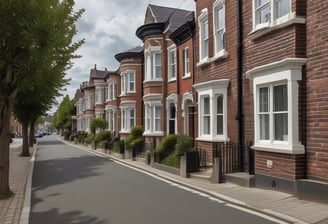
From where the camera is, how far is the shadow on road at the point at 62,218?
826 cm

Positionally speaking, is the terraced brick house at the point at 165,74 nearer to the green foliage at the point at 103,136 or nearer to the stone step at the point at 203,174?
the stone step at the point at 203,174

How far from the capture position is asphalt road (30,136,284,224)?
328 inches

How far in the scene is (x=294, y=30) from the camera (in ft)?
33.6

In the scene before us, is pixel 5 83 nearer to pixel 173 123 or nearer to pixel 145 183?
pixel 145 183

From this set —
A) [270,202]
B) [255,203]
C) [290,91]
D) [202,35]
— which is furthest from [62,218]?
[202,35]

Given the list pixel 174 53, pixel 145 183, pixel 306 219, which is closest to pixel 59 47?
pixel 145 183

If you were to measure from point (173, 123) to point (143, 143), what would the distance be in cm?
281

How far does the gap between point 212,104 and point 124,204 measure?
23.7 ft

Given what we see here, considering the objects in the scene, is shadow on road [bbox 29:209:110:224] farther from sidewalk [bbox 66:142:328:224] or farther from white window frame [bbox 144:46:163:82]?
white window frame [bbox 144:46:163:82]

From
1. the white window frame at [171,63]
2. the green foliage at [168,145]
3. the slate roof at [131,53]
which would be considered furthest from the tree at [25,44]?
the slate roof at [131,53]

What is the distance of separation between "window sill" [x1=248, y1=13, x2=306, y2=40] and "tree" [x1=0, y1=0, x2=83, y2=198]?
5.79 meters

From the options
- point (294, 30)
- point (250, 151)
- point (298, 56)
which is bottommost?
point (250, 151)

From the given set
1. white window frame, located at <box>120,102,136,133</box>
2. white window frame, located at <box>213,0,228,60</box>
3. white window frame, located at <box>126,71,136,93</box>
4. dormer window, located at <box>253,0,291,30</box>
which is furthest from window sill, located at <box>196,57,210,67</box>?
white window frame, located at <box>120,102,136,133</box>

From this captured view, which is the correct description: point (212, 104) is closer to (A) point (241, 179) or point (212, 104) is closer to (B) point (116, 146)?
(A) point (241, 179)
